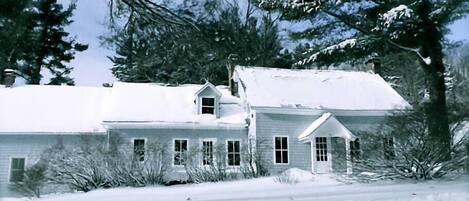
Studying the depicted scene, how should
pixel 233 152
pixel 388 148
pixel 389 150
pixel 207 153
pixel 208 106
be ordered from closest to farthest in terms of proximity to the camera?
pixel 389 150
pixel 388 148
pixel 207 153
pixel 233 152
pixel 208 106

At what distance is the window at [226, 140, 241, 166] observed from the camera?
63.8 ft

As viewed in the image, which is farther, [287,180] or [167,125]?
[167,125]

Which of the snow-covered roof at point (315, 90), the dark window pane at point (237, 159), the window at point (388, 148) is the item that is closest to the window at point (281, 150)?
the snow-covered roof at point (315, 90)

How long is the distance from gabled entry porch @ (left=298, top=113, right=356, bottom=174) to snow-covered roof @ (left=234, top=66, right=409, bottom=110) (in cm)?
86

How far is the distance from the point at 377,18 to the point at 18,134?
1423cm

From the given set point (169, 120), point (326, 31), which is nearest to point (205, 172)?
point (169, 120)

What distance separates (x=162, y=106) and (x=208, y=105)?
1.98 metres

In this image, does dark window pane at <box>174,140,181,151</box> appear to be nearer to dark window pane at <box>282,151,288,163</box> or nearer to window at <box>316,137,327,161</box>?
dark window pane at <box>282,151,288,163</box>

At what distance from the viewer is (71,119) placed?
2006 cm

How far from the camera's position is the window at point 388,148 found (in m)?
11.1

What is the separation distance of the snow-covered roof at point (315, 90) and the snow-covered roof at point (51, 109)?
260 inches

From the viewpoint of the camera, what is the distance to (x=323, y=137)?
20.3 metres

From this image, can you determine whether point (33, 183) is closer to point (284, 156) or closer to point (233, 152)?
point (233, 152)

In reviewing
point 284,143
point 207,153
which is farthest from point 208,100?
point 284,143
